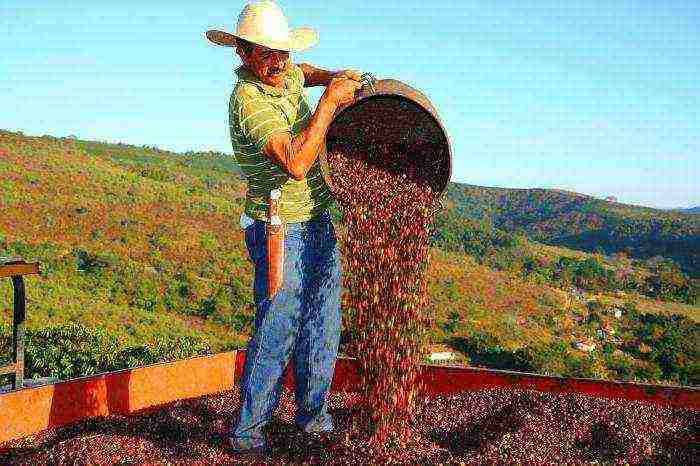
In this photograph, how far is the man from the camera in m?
3.10

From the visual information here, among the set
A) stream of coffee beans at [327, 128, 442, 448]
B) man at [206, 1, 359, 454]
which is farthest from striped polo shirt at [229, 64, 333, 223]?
stream of coffee beans at [327, 128, 442, 448]

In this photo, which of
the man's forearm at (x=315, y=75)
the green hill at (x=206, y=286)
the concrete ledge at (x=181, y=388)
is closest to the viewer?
the man's forearm at (x=315, y=75)

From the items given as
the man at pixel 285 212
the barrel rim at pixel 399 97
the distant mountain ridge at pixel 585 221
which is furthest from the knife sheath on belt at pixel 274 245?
the distant mountain ridge at pixel 585 221

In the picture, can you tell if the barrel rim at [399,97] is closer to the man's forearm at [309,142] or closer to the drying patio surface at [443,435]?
the man's forearm at [309,142]

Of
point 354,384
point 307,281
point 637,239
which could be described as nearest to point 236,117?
point 307,281

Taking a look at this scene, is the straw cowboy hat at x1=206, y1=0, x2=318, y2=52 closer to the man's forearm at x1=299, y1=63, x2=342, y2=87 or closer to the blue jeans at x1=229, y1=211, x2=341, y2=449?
the man's forearm at x1=299, y1=63, x2=342, y2=87

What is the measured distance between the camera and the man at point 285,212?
3098mm

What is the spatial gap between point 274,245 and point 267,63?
0.72m

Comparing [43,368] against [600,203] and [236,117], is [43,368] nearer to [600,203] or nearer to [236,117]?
[236,117]

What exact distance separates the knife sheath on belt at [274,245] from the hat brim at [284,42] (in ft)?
1.89

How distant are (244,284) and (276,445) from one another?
12.0 m

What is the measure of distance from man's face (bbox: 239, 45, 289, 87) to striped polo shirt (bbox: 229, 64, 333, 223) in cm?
4

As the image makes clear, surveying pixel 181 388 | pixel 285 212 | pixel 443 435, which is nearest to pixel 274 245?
pixel 285 212

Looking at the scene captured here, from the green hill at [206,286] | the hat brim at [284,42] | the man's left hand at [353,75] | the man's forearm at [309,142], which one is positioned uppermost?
the hat brim at [284,42]
